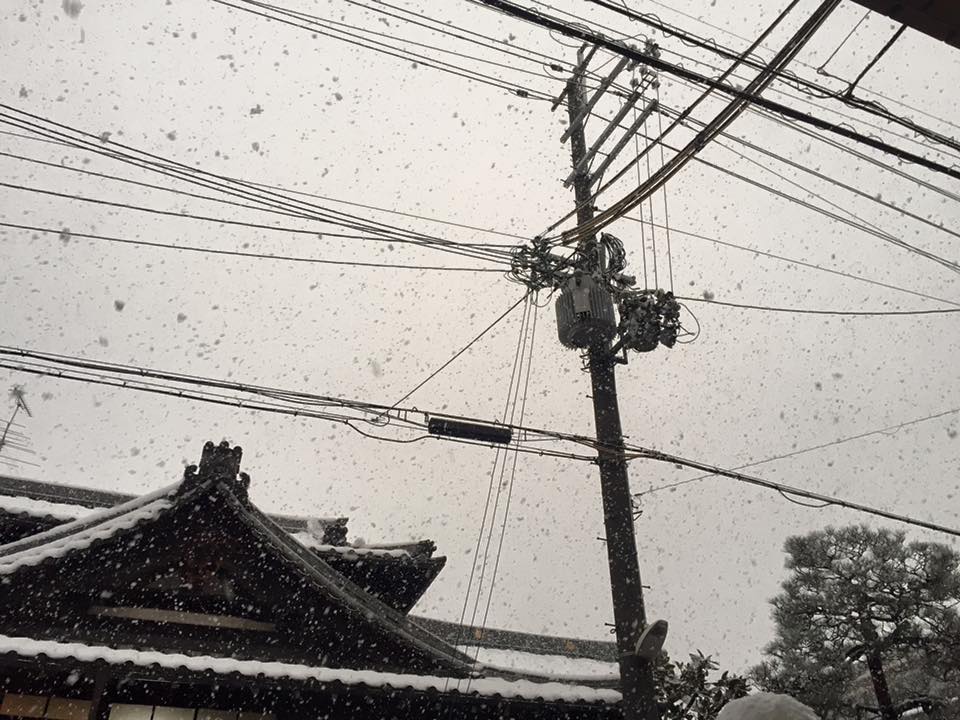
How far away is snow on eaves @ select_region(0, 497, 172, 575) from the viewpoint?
6699 mm

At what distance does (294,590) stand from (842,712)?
13515 millimetres

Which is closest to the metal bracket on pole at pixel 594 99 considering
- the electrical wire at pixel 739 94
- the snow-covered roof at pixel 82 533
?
the electrical wire at pixel 739 94

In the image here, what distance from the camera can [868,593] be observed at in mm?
15594

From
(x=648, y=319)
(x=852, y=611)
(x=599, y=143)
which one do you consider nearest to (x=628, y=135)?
(x=599, y=143)

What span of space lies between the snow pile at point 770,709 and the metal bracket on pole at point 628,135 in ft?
25.0

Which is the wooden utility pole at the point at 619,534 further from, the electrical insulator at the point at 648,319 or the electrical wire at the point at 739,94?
the electrical wire at the point at 739,94

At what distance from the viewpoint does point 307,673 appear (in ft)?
22.9

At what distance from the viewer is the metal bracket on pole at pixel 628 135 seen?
918cm

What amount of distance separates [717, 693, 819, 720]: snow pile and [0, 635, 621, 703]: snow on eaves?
4.10m

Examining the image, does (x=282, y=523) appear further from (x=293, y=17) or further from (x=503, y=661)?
(x=293, y=17)

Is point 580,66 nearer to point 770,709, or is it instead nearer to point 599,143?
point 599,143

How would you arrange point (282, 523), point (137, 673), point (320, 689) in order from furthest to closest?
point (282, 523) → point (320, 689) → point (137, 673)

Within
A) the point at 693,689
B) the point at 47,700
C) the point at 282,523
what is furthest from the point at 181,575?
the point at 693,689

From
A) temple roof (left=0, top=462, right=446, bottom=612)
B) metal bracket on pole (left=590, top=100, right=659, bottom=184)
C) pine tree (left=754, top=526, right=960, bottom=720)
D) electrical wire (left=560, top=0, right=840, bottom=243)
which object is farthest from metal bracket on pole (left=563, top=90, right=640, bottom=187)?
pine tree (left=754, top=526, right=960, bottom=720)
